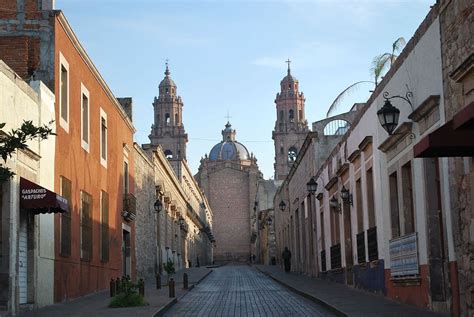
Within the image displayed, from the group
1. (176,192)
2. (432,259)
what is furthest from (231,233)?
(432,259)

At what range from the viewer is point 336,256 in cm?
2662

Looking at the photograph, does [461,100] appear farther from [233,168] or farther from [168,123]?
[168,123]

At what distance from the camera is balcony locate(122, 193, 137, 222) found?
29.0 meters

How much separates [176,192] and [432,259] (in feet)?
141

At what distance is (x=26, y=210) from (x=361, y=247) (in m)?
9.33

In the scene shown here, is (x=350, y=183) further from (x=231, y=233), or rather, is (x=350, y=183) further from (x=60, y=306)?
(x=231, y=233)

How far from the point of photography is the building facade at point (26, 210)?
14.4 metres

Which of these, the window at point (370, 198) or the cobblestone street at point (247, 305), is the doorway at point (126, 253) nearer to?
the cobblestone street at point (247, 305)

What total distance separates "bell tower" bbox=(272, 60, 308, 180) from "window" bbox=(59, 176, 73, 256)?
317 feet

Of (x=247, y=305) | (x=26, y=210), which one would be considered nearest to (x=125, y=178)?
(x=247, y=305)

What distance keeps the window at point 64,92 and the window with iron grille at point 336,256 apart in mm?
10591

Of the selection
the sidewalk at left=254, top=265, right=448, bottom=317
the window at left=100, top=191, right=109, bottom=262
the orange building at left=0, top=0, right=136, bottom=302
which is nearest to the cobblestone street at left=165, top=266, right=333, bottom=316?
the sidewalk at left=254, top=265, right=448, bottom=317

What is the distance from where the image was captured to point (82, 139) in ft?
→ 70.8

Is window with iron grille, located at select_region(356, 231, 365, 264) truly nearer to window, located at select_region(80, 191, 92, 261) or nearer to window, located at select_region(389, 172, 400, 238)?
window, located at select_region(389, 172, 400, 238)
